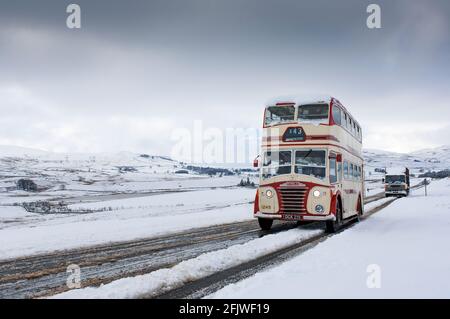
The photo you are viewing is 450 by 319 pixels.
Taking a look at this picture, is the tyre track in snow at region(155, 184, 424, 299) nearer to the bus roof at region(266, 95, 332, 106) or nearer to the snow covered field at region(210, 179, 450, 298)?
the snow covered field at region(210, 179, 450, 298)

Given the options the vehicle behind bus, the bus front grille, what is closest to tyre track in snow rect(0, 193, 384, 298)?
the bus front grille

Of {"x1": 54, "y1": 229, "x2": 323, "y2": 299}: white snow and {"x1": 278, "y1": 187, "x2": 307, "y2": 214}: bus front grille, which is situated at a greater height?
{"x1": 278, "y1": 187, "x2": 307, "y2": 214}: bus front grille

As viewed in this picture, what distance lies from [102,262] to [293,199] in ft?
25.3

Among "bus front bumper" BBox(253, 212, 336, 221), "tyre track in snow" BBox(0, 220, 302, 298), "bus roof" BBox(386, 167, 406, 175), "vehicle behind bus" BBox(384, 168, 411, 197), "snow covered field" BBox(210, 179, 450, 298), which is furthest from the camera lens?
"bus roof" BBox(386, 167, 406, 175)

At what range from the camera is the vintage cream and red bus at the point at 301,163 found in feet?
48.3

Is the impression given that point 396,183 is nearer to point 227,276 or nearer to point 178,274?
point 227,276

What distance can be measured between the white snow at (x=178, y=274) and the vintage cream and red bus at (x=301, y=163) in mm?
3334

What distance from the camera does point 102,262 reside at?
9336 millimetres

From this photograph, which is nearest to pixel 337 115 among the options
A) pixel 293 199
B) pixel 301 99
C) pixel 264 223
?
pixel 301 99

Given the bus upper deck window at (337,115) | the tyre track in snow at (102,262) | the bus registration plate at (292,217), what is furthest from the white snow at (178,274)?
the bus upper deck window at (337,115)

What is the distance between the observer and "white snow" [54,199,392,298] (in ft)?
20.9

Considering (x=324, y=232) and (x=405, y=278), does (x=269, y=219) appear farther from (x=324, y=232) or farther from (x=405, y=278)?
(x=405, y=278)

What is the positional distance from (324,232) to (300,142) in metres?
3.42
